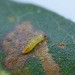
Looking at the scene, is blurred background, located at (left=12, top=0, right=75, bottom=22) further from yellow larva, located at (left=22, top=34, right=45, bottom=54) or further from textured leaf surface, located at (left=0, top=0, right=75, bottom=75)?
yellow larva, located at (left=22, top=34, right=45, bottom=54)

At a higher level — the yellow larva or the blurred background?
the blurred background

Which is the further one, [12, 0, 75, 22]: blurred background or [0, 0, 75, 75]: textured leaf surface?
[12, 0, 75, 22]: blurred background

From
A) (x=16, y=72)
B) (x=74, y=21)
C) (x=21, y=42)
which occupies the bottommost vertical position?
(x=16, y=72)

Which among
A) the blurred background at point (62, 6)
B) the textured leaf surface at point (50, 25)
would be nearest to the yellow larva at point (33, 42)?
the textured leaf surface at point (50, 25)

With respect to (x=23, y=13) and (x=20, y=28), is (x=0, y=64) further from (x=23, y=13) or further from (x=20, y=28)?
(x=23, y=13)

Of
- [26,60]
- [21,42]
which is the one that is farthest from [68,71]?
[21,42]

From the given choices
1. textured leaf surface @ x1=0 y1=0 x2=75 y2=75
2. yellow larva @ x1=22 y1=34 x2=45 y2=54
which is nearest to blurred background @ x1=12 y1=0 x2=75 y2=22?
textured leaf surface @ x1=0 y1=0 x2=75 y2=75

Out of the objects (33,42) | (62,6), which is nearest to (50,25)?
(62,6)
